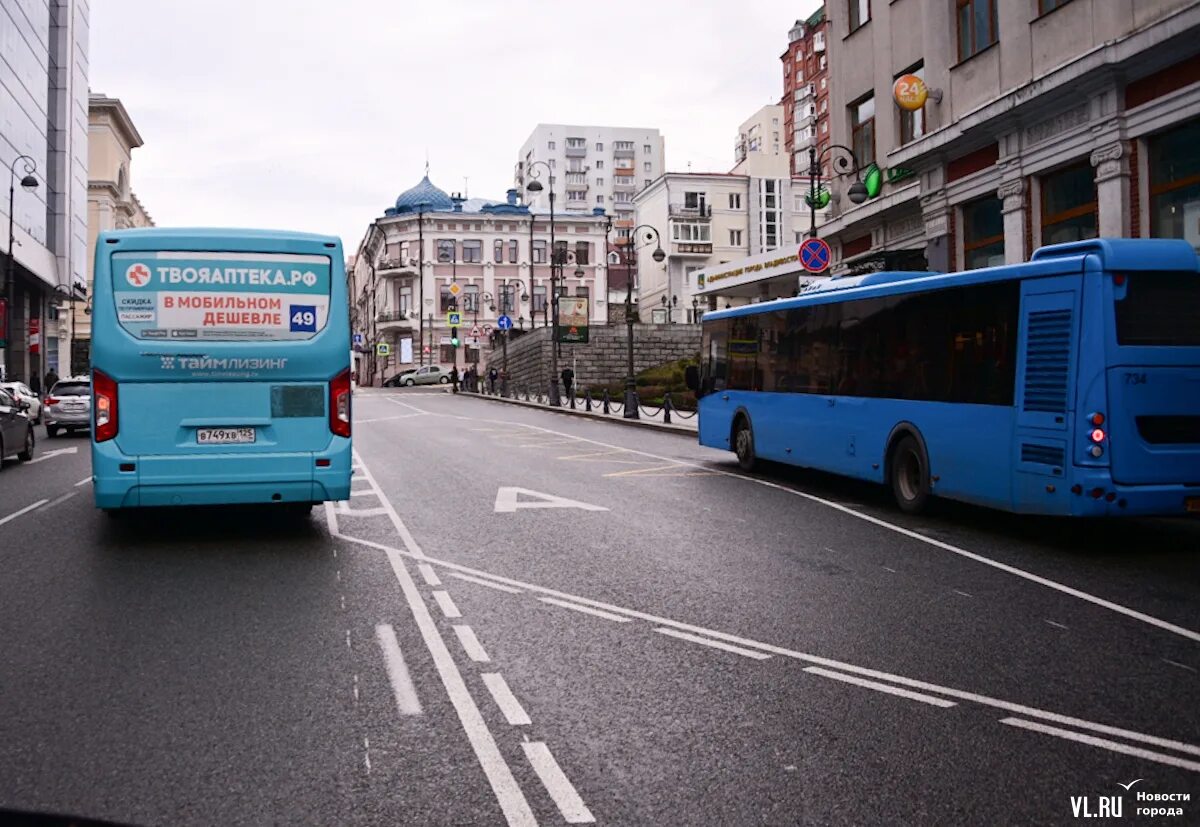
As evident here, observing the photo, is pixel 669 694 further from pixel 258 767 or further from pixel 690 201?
pixel 690 201

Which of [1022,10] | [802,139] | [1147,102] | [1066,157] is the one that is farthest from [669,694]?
[802,139]

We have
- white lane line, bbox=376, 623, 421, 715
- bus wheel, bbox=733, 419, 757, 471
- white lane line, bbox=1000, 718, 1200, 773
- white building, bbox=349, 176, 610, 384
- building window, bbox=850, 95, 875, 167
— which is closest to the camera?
white lane line, bbox=1000, 718, 1200, 773

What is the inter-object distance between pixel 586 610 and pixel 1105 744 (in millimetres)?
3385

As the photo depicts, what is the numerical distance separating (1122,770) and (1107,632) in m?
2.55

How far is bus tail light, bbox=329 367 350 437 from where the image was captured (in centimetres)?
995

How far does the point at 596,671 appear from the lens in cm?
562

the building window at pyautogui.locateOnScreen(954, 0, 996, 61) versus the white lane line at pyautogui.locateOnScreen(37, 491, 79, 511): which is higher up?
the building window at pyautogui.locateOnScreen(954, 0, 996, 61)

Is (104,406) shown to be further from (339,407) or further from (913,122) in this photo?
(913,122)

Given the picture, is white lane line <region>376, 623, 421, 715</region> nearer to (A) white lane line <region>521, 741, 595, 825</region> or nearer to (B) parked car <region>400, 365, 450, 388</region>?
(A) white lane line <region>521, 741, 595, 825</region>

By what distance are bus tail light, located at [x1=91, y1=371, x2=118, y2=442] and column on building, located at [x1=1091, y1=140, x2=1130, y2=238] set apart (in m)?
14.9

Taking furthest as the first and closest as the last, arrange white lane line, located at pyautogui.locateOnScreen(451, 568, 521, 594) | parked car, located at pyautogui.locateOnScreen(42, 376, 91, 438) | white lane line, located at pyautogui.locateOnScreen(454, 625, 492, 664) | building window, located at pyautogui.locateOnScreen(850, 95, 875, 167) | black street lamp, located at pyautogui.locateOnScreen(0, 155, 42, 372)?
→ black street lamp, located at pyautogui.locateOnScreen(0, 155, 42, 372), building window, located at pyautogui.locateOnScreen(850, 95, 875, 167), parked car, located at pyautogui.locateOnScreen(42, 376, 91, 438), white lane line, located at pyautogui.locateOnScreen(451, 568, 521, 594), white lane line, located at pyautogui.locateOnScreen(454, 625, 492, 664)

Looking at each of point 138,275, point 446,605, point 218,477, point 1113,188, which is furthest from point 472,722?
point 1113,188

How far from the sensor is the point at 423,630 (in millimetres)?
6539

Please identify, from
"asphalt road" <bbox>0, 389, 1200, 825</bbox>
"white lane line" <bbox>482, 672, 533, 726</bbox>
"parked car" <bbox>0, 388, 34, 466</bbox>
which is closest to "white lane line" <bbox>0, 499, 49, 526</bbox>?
"asphalt road" <bbox>0, 389, 1200, 825</bbox>
